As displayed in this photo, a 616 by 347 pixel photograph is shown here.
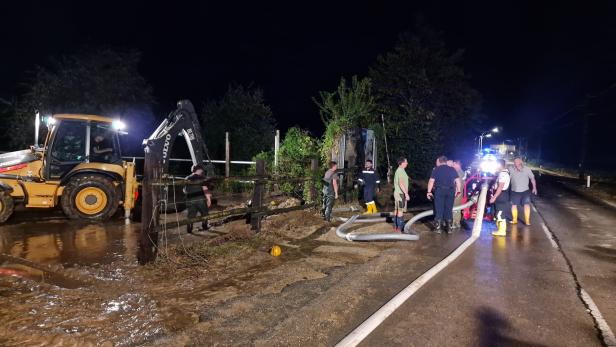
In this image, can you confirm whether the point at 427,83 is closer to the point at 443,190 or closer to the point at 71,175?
the point at 443,190

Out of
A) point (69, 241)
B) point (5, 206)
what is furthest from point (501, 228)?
point (5, 206)

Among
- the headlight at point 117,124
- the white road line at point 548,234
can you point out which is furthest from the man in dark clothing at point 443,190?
the headlight at point 117,124

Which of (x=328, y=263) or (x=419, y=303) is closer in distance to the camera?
(x=419, y=303)

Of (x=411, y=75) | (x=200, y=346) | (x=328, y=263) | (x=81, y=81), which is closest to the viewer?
(x=200, y=346)

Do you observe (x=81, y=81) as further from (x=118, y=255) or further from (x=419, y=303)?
(x=419, y=303)

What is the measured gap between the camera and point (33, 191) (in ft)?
35.4

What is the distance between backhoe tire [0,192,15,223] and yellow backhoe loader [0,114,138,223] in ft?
0.18

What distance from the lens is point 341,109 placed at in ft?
48.7

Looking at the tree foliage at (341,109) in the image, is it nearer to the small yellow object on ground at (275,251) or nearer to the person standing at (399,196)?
the person standing at (399,196)

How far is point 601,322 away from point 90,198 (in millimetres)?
10715

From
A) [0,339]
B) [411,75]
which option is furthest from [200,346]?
[411,75]

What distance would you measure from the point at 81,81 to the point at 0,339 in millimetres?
22026

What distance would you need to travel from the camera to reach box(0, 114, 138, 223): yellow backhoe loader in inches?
424

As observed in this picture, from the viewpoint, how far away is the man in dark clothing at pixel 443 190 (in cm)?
980
